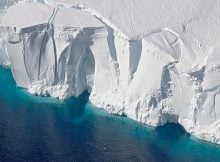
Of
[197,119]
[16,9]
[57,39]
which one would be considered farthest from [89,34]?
[197,119]

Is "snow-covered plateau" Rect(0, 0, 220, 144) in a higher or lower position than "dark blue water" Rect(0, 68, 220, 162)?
higher

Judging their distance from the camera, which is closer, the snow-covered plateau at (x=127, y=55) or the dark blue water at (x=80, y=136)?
the dark blue water at (x=80, y=136)

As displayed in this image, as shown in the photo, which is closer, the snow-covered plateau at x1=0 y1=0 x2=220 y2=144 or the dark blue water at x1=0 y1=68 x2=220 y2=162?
the dark blue water at x1=0 y1=68 x2=220 y2=162

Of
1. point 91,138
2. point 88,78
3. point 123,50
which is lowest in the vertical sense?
point 91,138

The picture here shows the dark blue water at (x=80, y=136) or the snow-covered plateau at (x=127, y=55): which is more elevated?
the snow-covered plateau at (x=127, y=55)

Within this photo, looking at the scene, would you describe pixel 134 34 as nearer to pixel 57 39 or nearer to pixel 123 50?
pixel 123 50
